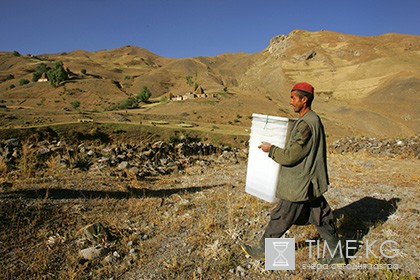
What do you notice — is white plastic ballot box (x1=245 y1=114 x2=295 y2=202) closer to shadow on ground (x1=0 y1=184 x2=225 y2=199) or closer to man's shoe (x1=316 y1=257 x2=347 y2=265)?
man's shoe (x1=316 y1=257 x2=347 y2=265)

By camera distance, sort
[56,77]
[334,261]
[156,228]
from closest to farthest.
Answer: [334,261] < [156,228] < [56,77]

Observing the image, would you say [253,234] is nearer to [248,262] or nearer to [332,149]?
[248,262]

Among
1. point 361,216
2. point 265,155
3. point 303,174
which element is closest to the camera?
point 303,174

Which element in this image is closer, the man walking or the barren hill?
the man walking

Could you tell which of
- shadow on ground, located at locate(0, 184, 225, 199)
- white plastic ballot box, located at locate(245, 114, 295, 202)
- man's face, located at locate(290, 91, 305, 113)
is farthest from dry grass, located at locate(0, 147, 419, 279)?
man's face, located at locate(290, 91, 305, 113)

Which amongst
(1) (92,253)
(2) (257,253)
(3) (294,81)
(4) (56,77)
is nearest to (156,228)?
(1) (92,253)

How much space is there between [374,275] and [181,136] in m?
13.2

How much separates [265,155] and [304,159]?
1.56ft

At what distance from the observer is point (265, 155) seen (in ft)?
9.32

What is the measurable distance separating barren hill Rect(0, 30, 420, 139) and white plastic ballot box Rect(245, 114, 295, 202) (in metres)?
14.4

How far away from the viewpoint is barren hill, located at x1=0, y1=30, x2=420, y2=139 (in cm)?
2959

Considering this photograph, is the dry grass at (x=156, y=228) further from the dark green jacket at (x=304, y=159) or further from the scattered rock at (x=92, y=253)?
the dark green jacket at (x=304, y=159)

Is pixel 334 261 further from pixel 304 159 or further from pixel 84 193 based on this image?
pixel 84 193

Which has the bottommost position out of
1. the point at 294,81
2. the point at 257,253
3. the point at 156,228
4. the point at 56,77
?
the point at 156,228
